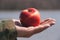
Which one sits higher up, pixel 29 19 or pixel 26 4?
pixel 26 4

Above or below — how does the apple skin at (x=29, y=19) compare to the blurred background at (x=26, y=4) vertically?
below

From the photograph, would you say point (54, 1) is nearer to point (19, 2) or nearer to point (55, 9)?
point (55, 9)

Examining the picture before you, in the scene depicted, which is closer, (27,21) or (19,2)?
(27,21)

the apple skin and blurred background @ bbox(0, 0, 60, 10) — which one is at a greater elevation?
blurred background @ bbox(0, 0, 60, 10)

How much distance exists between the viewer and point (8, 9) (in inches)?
119

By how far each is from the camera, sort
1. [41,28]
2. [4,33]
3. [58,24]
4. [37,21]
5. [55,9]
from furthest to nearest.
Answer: [55,9]
[58,24]
[37,21]
[41,28]
[4,33]

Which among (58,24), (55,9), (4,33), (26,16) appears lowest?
(4,33)

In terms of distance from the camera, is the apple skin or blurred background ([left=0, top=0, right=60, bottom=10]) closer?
the apple skin

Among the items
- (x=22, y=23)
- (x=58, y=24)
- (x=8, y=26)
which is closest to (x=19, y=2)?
(x=58, y=24)

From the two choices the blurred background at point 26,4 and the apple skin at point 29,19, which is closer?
the apple skin at point 29,19

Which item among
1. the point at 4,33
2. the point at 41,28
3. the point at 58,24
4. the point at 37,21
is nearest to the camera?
the point at 4,33

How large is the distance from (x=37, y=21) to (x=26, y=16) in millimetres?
47

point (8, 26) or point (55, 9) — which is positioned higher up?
point (55, 9)

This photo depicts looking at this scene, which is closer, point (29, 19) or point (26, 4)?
point (29, 19)
